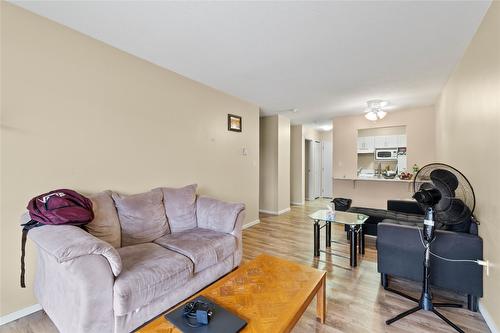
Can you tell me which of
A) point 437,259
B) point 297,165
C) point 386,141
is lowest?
point 437,259

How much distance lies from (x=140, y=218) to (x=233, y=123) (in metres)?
2.33

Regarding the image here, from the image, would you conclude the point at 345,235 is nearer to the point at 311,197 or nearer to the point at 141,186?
the point at 141,186

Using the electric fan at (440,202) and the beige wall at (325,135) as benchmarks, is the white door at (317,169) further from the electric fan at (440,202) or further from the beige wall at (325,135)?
the electric fan at (440,202)

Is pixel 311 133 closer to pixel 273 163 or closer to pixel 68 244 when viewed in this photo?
pixel 273 163

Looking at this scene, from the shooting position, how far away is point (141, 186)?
2.64 metres

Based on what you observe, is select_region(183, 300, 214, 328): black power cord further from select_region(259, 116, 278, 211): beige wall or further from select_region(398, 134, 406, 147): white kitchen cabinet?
select_region(398, 134, 406, 147): white kitchen cabinet

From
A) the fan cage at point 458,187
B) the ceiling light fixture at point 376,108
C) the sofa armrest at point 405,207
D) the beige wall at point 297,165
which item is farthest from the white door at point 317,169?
the fan cage at point 458,187

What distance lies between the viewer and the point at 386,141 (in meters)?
5.27

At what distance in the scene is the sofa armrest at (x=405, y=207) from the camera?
11.3 feet

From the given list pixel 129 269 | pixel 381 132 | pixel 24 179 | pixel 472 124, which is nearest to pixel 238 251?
pixel 129 269

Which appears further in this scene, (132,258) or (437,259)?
(437,259)

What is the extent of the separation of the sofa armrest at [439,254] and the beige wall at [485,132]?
8 centimetres

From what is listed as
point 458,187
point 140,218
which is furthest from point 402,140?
point 140,218

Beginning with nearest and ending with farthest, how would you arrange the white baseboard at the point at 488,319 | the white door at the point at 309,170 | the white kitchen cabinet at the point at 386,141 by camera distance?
the white baseboard at the point at 488,319, the white kitchen cabinet at the point at 386,141, the white door at the point at 309,170
